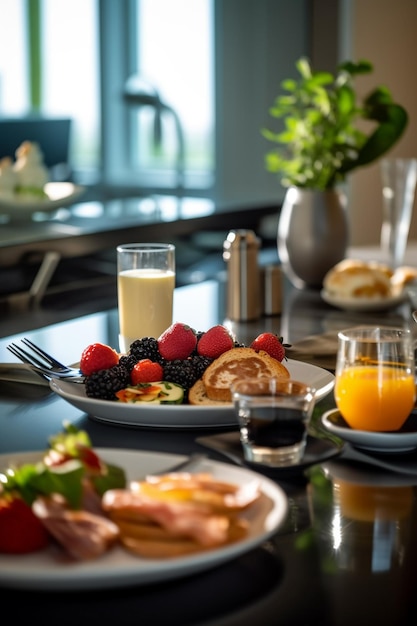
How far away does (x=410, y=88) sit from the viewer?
4.48 m

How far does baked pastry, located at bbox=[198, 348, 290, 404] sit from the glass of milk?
558 millimetres

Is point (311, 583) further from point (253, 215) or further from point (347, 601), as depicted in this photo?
point (253, 215)

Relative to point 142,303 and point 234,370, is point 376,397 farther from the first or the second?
point 142,303

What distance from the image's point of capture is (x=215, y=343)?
1.39m

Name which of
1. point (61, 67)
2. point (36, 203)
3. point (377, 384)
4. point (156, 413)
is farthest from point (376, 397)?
point (61, 67)

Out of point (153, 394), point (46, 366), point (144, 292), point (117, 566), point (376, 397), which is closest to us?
point (117, 566)

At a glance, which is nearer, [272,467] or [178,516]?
[178,516]

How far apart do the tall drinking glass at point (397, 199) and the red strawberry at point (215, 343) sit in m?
1.46

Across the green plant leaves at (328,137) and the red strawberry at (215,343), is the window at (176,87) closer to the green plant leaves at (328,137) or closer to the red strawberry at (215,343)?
the green plant leaves at (328,137)

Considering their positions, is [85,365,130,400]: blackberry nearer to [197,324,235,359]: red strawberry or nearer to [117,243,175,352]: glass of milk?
[197,324,235,359]: red strawberry

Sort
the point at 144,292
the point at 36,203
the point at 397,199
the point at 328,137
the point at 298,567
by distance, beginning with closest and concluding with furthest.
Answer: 1. the point at 298,567
2. the point at 144,292
3. the point at 328,137
4. the point at 397,199
5. the point at 36,203

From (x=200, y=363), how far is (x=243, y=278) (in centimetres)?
97

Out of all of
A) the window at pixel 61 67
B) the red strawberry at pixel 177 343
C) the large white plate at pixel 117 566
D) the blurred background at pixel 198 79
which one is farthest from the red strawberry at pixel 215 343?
the blurred background at pixel 198 79

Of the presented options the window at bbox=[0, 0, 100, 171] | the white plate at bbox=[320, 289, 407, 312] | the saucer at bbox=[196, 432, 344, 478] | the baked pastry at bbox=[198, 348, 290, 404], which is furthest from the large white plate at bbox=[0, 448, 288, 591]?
the window at bbox=[0, 0, 100, 171]
